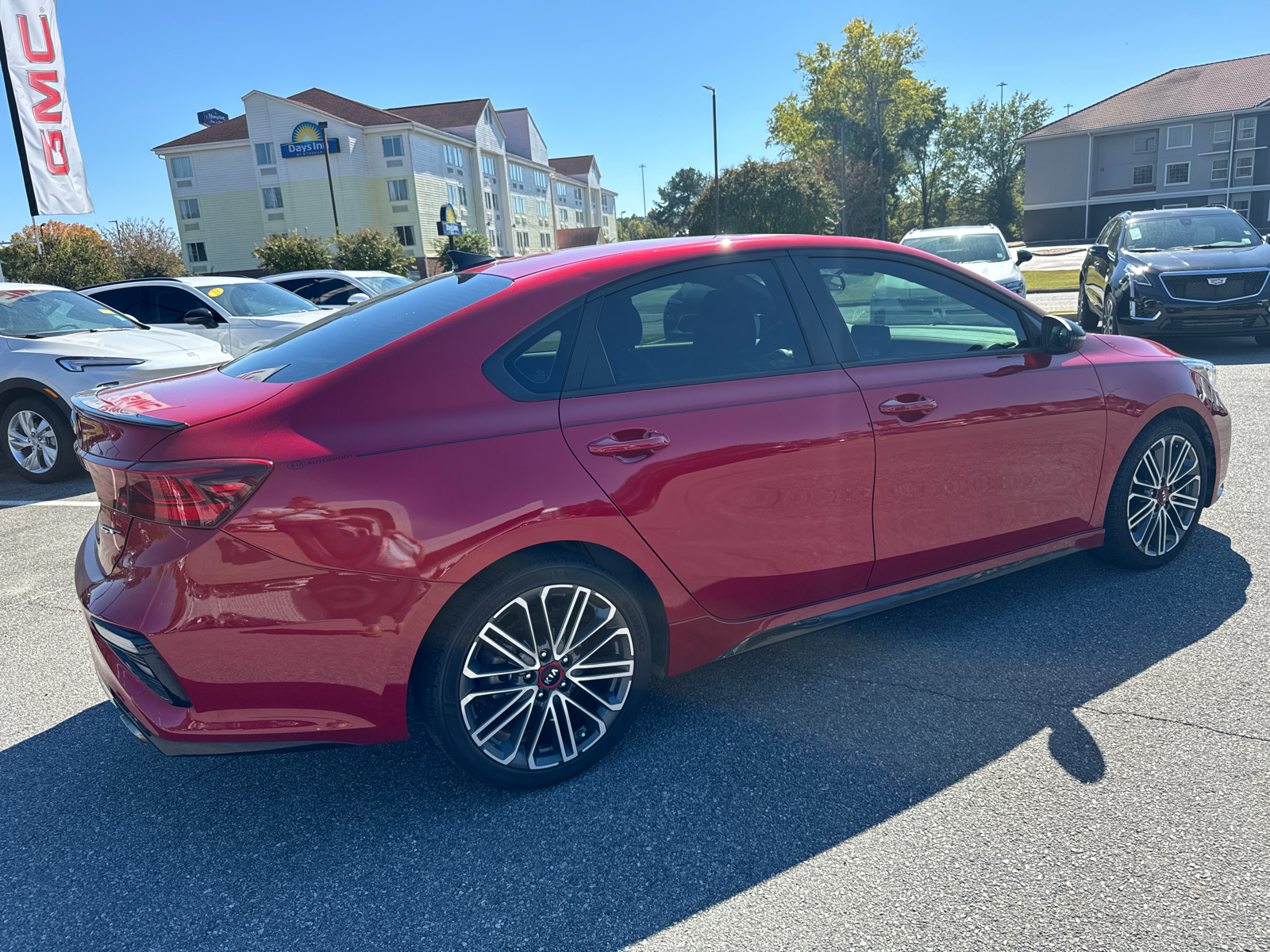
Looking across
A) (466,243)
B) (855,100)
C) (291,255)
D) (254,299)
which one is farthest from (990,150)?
(254,299)

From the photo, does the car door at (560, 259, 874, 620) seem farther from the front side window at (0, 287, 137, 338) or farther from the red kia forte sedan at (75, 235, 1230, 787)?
the front side window at (0, 287, 137, 338)

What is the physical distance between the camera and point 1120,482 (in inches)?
160

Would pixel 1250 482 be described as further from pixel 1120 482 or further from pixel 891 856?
pixel 891 856

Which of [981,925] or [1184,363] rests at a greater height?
[1184,363]

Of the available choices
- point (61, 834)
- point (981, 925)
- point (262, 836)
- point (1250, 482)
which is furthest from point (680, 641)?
point (1250, 482)

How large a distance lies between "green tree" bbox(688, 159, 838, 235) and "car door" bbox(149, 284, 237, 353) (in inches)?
1487

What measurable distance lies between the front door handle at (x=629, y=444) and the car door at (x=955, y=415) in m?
0.89

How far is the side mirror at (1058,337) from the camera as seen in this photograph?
12.3 feet

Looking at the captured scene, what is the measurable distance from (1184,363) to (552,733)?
3.51 metres

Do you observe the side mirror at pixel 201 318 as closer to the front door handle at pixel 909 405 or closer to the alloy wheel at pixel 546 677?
the alloy wheel at pixel 546 677

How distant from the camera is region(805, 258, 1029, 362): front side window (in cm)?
335

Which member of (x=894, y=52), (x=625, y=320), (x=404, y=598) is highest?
(x=894, y=52)

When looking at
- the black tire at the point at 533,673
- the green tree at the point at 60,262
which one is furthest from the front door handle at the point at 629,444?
the green tree at the point at 60,262

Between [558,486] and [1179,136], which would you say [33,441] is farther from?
[1179,136]
